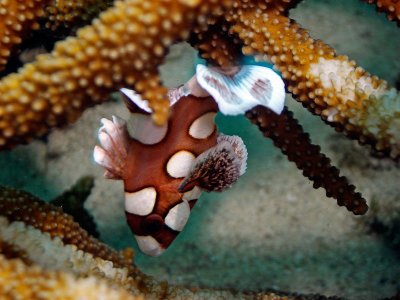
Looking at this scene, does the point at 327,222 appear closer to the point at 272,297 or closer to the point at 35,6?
the point at 272,297

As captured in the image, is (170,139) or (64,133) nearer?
(170,139)

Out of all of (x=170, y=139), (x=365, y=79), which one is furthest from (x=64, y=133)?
(x=365, y=79)

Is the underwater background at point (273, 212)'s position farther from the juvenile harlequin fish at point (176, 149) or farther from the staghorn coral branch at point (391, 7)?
the staghorn coral branch at point (391, 7)

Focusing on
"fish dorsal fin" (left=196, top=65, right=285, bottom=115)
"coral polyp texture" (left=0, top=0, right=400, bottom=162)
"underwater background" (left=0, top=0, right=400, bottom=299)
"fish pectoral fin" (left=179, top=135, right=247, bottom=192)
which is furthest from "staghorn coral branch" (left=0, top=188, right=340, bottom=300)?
"underwater background" (left=0, top=0, right=400, bottom=299)

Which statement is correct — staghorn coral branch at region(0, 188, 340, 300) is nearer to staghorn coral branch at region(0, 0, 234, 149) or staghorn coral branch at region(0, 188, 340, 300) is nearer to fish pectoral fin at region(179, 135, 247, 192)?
staghorn coral branch at region(0, 0, 234, 149)

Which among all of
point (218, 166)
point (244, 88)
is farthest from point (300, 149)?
point (244, 88)

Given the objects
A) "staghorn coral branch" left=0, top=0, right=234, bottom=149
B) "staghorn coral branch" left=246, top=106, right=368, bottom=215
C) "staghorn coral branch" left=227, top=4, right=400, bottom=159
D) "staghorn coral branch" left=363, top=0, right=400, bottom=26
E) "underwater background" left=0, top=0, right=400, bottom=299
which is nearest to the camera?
"staghorn coral branch" left=0, top=0, right=234, bottom=149

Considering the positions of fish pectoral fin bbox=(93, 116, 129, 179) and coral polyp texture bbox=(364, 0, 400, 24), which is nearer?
coral polyp texture bbox=(364, 0, 400, 24)

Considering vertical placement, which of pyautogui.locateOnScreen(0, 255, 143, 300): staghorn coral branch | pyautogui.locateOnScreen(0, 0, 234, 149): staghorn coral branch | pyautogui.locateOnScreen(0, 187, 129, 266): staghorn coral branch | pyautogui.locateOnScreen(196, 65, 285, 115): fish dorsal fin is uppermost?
pyautogui.locateOnScreen(0, 0, 234, 149): staghorn coral branch

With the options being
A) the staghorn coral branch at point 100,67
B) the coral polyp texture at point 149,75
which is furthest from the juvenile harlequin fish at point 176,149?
the staghorn coral branch at point 100,67
